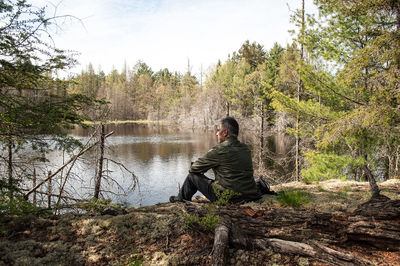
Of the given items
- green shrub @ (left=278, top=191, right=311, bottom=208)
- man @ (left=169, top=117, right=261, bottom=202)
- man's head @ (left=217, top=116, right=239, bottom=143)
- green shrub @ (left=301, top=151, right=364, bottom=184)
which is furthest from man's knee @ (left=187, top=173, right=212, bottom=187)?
green shrub @ (left=301, top=151, right=364, bottom=184)

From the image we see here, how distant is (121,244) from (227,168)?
1.81 meters

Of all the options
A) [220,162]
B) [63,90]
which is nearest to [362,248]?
[220,162]

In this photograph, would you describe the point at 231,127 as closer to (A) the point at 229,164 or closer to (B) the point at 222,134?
(B) the point at 222,134

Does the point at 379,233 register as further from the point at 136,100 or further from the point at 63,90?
the point at 136,100

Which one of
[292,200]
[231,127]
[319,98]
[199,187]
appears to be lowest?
[292,200]

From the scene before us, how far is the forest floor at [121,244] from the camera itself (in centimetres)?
216

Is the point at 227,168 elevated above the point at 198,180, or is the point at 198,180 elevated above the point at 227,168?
the point at 227,168

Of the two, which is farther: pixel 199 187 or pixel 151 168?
pixel 151 168

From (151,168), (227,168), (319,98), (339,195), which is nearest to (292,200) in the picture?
(227,168)

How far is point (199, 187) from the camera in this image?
396 centimetres

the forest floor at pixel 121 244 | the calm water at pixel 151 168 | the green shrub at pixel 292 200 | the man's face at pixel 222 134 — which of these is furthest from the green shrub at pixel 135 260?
the calm water at pixel 151 168

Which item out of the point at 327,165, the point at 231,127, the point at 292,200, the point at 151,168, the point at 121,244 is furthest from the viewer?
the point at 151,168

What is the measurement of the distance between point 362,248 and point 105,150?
680 cm

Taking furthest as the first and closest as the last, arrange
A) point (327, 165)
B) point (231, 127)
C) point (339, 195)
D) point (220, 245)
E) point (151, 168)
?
point (151, 168), point (327, 165), point (339, 195), point (231, 127), point (220, 245)
